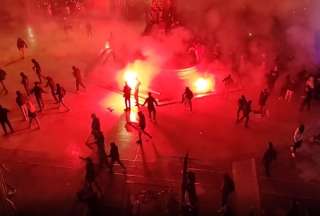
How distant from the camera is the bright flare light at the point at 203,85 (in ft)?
54.1

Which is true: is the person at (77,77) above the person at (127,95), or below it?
above

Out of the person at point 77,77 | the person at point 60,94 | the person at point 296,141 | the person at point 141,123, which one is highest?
the person at point 77,77

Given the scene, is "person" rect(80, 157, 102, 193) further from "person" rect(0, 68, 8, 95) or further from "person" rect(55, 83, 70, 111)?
"person" rect(0, 68, 8, 95)

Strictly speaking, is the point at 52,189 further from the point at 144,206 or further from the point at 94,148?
the point at 144,206

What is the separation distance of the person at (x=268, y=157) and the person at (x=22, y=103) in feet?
28.2

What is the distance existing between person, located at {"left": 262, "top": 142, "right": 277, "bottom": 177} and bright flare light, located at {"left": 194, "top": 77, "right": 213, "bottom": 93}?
5.41m

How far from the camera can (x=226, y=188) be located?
10180 mm

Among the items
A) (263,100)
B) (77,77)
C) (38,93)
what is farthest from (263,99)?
(38,93)

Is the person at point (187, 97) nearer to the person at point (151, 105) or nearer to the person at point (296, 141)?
the person at point (151, 105)

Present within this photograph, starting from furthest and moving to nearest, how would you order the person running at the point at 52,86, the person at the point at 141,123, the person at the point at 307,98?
the person running at the point at 52,86
the person at the point at 307,98
the person at the point at 141,123

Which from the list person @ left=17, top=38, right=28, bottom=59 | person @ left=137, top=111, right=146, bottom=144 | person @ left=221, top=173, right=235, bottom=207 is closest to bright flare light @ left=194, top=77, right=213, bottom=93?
person @ left=137, top=111, right=146, bottom=144

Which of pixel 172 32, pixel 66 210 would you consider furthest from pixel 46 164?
pixel 172 32

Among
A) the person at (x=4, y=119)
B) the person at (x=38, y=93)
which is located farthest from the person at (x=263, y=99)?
the person at (x=4, y=119)

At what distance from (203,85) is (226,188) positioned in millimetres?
7345
